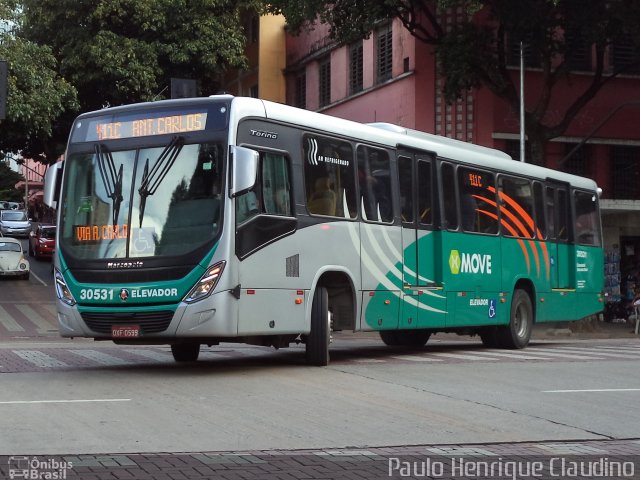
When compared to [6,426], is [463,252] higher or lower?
higher

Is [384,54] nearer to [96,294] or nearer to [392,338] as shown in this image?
[392,338]

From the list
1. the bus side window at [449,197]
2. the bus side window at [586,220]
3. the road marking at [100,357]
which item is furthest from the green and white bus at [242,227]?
the bus side window at [586,220]

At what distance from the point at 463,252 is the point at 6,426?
34.1 ft

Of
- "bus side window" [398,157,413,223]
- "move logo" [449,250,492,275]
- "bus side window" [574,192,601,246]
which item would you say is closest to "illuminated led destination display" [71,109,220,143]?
"bus side window" [398,157,413,223]

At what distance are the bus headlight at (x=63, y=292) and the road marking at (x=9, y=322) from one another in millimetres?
15280

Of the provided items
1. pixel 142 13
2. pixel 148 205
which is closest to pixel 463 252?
pixel 148 205

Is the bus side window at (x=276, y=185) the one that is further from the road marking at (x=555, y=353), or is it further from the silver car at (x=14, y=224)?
the silver car at (x=14, y=224)

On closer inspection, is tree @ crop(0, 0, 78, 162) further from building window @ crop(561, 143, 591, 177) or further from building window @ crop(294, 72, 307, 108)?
building window @ crop(561, 143, 591, 177)

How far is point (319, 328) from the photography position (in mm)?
14227

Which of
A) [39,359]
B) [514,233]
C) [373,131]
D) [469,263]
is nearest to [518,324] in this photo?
[514,233]

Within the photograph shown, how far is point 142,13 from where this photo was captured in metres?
39.8

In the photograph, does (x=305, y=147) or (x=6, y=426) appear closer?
(x=6, y=426)

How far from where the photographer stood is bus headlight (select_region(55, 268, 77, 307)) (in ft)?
43.7

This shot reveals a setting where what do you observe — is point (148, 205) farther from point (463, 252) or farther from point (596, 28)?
point (596, 28)
